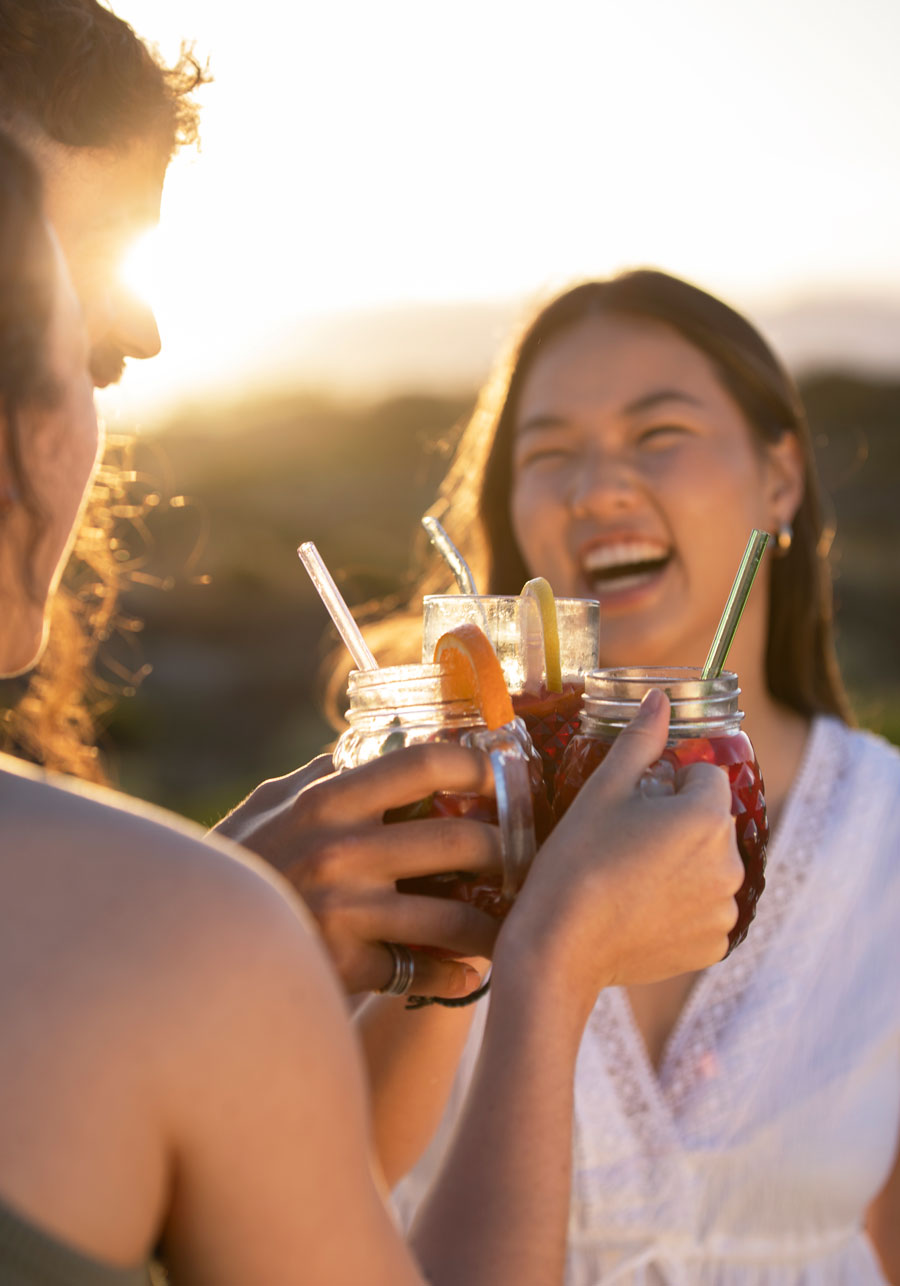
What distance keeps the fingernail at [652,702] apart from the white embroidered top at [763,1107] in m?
1.41

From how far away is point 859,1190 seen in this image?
2.29 m

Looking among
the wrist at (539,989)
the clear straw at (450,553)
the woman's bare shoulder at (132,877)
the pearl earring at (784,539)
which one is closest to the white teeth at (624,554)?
the pearl earring at (784,539)

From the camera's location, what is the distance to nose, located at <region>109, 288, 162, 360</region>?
144 cm

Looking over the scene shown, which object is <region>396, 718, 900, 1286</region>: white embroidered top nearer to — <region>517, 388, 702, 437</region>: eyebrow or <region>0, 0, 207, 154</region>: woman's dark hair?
<region>517, 388, 702, 437</region>: eyebrow

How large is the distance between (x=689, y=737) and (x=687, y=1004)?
1.38 metres

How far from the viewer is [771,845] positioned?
8.67 ft

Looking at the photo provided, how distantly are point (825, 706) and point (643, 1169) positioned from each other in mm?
1204

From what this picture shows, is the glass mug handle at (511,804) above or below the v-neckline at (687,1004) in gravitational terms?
above

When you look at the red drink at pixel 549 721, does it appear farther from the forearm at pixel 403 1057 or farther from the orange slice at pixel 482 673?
the forearm at pixel 403 1057

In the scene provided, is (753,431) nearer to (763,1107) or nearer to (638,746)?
(763,1107)

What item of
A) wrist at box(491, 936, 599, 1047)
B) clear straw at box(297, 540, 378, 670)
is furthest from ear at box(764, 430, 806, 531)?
wrist at box(491, 936, 599, 1047)

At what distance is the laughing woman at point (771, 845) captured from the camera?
2.27m

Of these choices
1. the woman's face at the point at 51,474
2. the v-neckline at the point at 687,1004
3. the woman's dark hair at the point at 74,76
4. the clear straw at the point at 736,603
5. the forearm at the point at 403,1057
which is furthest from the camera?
the v-neckline at the point at 687,1004

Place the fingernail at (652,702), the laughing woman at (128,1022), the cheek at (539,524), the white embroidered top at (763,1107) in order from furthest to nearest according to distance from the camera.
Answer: the cheek at (539,524)
the white embroidered top at (763,1107)
the fingernail at (652,702)
the laughing woman at (128,1022)
